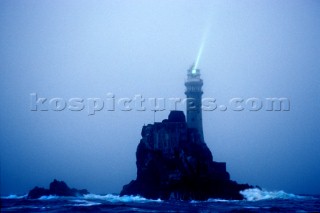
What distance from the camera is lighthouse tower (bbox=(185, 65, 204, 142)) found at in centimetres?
9356

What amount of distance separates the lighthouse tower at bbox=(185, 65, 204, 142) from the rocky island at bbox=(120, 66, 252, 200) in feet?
11.6

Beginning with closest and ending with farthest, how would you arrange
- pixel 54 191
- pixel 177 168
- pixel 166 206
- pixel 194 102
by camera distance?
pixel 166 206 < pixel 177 168 < pixel 194 102 < pixel 54 191

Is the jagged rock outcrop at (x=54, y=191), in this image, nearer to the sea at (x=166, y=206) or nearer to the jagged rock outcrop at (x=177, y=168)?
the jagged rock outcrop at (x=177, y=168)

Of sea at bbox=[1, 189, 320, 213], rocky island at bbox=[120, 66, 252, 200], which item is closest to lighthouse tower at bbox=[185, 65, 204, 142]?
rocky island at bbox=[120, 66, 252, 200]

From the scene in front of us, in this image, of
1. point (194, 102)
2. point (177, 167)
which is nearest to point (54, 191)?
point (177, 167)

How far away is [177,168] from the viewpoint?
81.1 meters

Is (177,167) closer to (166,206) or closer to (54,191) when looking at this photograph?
(166,206)

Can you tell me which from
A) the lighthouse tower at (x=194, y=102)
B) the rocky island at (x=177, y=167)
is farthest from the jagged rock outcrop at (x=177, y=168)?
the lighthouse tower at (x=194, y=102)

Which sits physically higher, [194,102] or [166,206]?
[194,102]

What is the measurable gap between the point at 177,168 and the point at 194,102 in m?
20.1

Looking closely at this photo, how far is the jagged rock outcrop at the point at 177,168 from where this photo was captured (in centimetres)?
8000

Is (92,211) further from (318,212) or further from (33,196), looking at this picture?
(33,196)

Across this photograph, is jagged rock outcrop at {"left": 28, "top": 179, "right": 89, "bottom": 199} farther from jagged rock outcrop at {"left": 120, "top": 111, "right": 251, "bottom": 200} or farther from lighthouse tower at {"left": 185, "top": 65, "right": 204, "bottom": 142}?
lighthouse tower at {"left": 185, "top": 65, "right": 204, "bottom": 142}

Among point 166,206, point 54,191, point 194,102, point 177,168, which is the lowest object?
point 54,191
